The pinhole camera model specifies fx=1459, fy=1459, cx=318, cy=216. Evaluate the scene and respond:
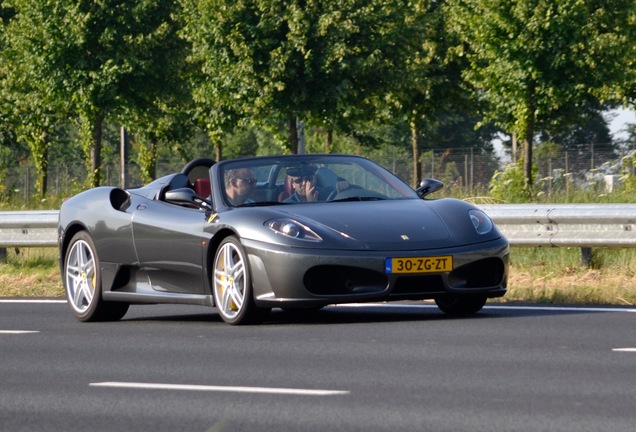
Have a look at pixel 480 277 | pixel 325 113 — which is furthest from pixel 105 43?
pixel 480 277

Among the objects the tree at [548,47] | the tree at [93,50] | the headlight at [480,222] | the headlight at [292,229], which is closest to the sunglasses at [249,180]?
the headlight at [292,229]

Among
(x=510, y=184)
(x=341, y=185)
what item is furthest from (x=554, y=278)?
(x=510, y=184)

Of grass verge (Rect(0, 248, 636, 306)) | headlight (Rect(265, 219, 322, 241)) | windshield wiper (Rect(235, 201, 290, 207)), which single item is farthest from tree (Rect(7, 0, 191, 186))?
headlight (Rect(265, 219, 322, 241))

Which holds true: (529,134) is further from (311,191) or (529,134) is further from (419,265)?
(419,265)

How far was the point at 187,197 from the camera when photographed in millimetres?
10078

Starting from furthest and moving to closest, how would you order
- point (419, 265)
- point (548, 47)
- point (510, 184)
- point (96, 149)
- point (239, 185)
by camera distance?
point (96, 149) → point (548, 47) → point (510, 184) → point (239, 185) → point (419, 265)

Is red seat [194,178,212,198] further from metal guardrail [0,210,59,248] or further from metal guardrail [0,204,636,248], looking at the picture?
metal guardrail [0,210,59,248]

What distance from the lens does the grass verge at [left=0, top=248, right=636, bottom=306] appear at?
11.6 m

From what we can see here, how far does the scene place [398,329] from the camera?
361 inches

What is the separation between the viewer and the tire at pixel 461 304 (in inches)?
396

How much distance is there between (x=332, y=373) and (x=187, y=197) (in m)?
3.20

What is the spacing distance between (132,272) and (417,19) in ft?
85.6

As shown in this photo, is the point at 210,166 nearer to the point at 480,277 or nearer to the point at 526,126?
the point at 480,277

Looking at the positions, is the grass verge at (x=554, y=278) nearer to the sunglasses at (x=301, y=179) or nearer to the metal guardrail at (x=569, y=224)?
the metal guardrail at (x=569, y=224)
